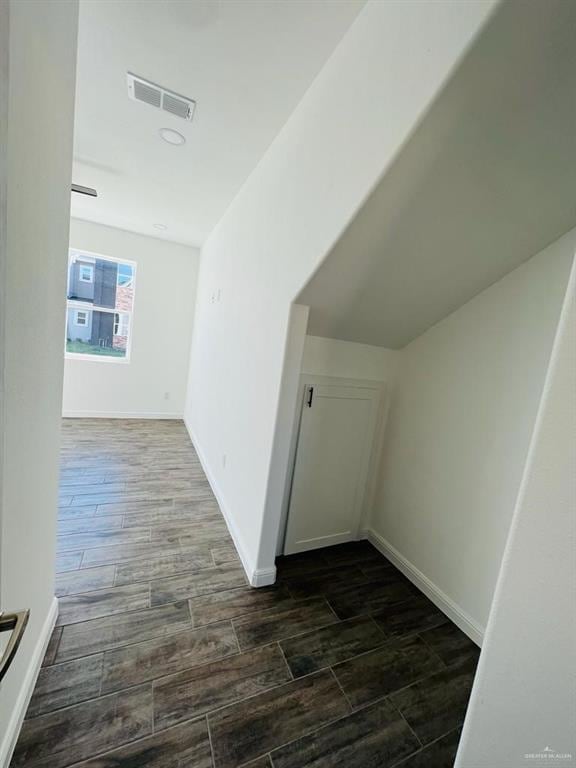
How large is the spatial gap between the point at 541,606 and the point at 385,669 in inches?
55.4

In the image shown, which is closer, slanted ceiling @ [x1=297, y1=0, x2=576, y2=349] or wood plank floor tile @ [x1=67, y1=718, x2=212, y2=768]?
slanted ceiling @ [x1=297, y1=0, x2=576, y2=349]

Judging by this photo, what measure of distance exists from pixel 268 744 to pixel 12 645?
1162mm

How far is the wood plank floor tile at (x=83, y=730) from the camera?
102 centimetres

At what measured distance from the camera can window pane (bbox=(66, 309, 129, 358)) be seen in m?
4.49

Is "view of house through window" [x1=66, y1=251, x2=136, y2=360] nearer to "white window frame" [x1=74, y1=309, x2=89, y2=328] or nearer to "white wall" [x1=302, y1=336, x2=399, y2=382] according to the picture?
"white window frame" [x1=74, y1=309, x2=89, y2=328]

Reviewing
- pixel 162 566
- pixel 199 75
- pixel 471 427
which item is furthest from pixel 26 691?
pixel 199 75

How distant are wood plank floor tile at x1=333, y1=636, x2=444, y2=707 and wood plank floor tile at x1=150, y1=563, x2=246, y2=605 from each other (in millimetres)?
730

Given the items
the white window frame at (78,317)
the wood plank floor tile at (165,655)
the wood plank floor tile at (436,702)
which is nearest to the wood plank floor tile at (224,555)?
the wood plank floor tile at (165,655)

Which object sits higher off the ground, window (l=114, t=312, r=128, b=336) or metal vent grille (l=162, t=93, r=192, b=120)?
metal vent grille (l=162, t=93, r=192, b=120)

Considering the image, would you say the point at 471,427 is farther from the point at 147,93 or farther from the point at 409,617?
the point at 147,93

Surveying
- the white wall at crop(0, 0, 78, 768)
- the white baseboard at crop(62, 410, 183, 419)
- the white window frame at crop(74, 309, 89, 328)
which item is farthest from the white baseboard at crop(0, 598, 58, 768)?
the white window frame at crop(74, 309, 89, 328)

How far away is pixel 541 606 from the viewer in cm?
47

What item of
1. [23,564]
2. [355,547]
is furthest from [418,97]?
[355,547]

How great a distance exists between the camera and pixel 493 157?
1074mm
